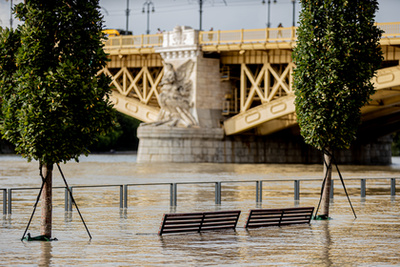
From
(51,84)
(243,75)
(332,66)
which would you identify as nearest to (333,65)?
(332,66)

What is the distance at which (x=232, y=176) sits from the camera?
51.5m

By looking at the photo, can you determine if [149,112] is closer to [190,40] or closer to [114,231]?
[190,40]

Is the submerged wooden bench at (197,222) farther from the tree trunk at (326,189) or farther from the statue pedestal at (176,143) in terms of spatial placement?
the statue pedestal at (176,143)

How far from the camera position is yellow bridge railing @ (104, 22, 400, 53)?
54969 millimetres

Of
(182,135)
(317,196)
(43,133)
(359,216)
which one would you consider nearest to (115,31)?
(182,135)

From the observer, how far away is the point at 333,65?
77.3ft

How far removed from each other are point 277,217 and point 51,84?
719 cm

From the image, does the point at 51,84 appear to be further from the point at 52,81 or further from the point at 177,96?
the point at 177,96

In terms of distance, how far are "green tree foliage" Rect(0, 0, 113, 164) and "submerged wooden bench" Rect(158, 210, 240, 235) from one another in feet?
8.61

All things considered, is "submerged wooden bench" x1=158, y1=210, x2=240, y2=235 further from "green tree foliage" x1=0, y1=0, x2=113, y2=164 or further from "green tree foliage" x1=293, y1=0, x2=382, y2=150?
"green tree foliage" x1=293, y1=0, x2=382, y2=150

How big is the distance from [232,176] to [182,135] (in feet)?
60.2

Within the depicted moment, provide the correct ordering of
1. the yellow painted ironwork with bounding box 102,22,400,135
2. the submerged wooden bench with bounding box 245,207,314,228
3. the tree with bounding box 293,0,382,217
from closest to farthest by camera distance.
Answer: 1. the submerged wooden bench with bounding box 245,207,314,228
2. the tree with bounding box 293,0,382,217
3. the yellow painted ironwork with bounding box 102,22,400,135

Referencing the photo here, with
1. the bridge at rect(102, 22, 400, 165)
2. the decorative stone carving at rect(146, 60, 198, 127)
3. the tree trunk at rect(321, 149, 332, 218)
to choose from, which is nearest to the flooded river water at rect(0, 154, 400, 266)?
the tree trunk at rect(321, 149, 332, 218)

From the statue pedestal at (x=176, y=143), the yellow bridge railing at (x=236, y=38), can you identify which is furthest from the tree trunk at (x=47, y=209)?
the statue pedestal at (x=176, y=143)
